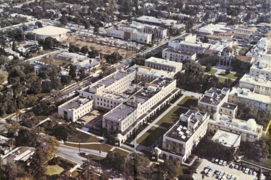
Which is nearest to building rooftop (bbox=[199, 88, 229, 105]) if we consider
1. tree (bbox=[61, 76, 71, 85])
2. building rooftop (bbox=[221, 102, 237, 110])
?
building rooftop (bbox=[221, 102, 237, 110])

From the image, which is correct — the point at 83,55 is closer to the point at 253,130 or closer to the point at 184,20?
the point at 253,130

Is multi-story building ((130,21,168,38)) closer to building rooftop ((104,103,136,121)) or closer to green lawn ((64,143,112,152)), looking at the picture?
building rooftop ((104,103,136,121))

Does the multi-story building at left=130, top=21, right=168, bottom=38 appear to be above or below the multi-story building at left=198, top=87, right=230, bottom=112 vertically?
above

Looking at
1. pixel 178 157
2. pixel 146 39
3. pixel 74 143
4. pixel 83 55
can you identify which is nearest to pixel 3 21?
pixel 83 55

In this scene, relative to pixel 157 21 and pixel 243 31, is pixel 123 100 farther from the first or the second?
pixel 157 21

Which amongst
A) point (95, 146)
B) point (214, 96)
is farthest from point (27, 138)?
point (214, 96)
